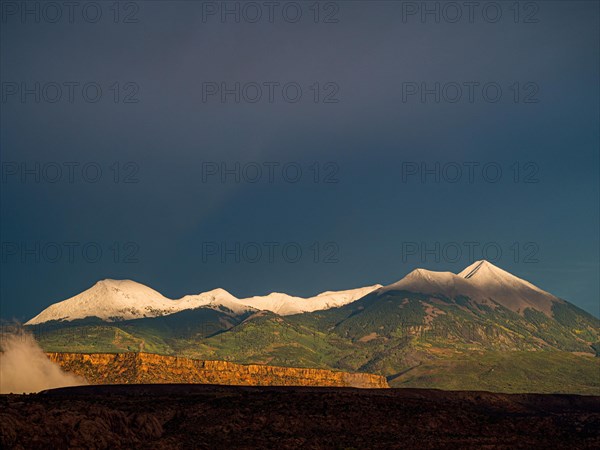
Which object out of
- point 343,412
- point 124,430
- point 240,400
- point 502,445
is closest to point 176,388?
point 240,400

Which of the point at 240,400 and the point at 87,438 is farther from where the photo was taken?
the point at 240,400

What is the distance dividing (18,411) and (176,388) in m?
55.5

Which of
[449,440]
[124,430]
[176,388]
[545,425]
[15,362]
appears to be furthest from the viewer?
[15,362]

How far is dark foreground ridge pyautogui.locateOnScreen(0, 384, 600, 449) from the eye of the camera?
5819 centimetres

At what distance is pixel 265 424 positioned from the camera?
246 ft

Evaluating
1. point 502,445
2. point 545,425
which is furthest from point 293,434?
point 545,425

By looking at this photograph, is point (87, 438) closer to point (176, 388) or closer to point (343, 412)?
point (343, 412)

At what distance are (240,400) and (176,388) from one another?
30924mm

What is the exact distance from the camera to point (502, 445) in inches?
2869

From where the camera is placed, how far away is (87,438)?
57.5m

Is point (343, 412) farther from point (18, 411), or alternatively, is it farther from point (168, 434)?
point (18, 411)

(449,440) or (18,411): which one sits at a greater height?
(18,411)

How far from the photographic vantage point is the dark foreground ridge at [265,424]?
191 feet

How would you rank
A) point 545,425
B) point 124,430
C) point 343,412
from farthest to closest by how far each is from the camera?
point 545,425
point 343,412
point 124,430
